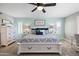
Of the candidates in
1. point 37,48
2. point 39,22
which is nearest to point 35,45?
point 37,48

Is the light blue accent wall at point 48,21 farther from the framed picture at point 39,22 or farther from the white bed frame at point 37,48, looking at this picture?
the white bed frame at point 37,48

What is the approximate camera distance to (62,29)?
1382 mm

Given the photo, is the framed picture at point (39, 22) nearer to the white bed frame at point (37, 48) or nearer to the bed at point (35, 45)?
the bed at point (35, 45)

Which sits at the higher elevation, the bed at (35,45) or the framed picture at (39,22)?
the framed picture at (39,22)

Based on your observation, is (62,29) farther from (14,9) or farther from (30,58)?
(14,9)

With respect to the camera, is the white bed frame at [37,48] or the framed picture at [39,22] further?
the white bed frame at [37,48]

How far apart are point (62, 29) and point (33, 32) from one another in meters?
0.45

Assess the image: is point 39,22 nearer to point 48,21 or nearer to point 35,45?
point 48,21

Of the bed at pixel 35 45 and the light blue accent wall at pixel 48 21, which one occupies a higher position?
the light blue accent wall at pixel 48 21

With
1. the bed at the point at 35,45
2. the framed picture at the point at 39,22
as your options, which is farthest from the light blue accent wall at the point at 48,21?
the bed at the point at 35,45

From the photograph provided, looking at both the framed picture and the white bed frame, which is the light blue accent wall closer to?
the framed picture

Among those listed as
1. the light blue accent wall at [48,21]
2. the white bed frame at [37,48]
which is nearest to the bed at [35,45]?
the white bed frame at [37,48]

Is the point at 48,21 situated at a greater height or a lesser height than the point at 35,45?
greater

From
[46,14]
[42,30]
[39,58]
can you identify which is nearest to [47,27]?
[42,30]
